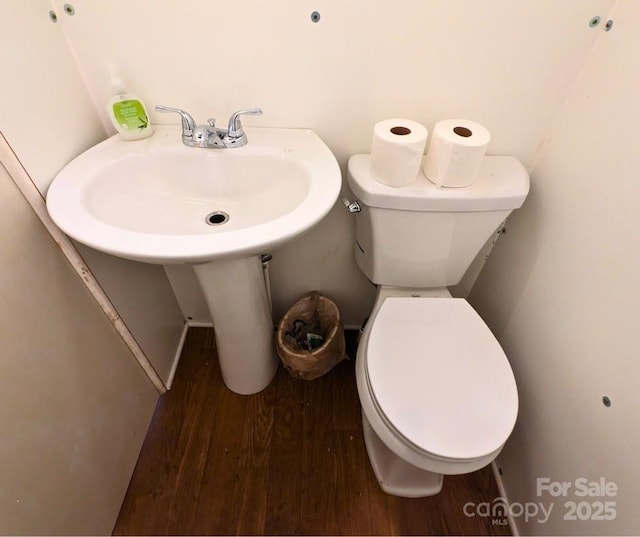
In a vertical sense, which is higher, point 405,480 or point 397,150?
point 397,150

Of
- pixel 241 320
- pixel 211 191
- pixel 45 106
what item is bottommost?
pixel 241 320

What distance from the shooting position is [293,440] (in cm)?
117

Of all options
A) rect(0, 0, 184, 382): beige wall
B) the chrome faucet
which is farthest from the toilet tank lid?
rect(0, 0, 184, 382): beige wall

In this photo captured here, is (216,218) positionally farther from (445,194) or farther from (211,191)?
(445,194)

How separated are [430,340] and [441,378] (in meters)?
0.10

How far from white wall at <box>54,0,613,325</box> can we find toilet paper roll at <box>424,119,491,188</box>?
10cm

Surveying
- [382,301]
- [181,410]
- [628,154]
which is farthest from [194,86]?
[181,410]

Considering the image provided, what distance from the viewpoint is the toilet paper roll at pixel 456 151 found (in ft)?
2.50

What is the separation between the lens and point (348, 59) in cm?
79

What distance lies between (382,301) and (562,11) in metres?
0.77

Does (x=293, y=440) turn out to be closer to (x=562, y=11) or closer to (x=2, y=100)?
(x=2, y=100)

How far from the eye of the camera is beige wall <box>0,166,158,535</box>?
638 mm

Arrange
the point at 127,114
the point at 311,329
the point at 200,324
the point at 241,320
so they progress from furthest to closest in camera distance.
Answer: the point at 200,324 < the point at 311,329 < the point at 241,320 < the point at 127,114

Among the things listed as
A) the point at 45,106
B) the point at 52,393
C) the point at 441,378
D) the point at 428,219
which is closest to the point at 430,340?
the point at 441,378
